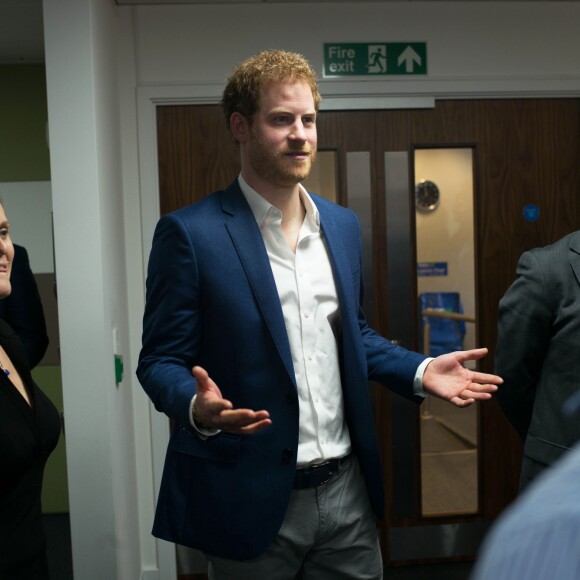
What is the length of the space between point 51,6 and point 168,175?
3.17 ft

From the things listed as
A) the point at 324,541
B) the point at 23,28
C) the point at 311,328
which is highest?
the point at 23,28

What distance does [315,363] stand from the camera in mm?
1464

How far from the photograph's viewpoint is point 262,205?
152 centimetres

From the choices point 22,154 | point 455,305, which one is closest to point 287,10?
point 455,305

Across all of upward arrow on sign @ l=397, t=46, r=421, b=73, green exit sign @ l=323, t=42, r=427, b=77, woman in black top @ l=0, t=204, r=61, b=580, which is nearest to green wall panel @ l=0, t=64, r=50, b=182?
green exit sign @ l=323, t=42, r=427, b=77

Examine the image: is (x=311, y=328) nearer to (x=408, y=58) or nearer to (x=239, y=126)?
(x=239, y=126)

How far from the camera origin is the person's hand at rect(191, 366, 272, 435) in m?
1.13

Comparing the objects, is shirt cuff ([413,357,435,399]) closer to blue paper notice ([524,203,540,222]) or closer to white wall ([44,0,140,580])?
white wall ([44,0,140,580])

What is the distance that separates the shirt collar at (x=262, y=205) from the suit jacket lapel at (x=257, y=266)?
0.02m

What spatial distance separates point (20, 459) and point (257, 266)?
0.65 m

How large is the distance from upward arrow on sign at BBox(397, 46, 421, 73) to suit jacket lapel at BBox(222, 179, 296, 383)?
5.51 feet

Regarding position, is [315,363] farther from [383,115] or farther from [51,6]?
[383,115]

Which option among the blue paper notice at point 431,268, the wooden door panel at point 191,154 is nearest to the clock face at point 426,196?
the blue paper notice at point 431,268

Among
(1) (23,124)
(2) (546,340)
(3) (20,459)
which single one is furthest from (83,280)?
(1) (23,124)
